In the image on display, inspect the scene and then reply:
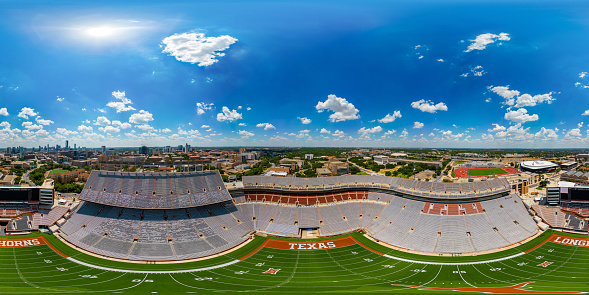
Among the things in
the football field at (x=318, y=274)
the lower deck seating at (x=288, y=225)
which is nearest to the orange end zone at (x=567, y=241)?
the football field at (x=318, y=274)

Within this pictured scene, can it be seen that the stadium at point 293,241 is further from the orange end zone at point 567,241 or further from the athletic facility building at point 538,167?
the athletic facility building at point 538,167

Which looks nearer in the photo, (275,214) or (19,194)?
(19,194)

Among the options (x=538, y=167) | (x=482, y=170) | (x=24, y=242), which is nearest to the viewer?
(x=24, y=242)

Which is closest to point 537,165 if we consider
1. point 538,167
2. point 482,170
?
point 538,167

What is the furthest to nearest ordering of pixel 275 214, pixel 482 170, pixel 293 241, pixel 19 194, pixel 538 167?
pixel 482 170, pixel 538 167, pixel 275 214, pixel 19 194, pixel 293 241

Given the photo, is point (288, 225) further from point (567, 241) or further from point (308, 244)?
point (567, 241)

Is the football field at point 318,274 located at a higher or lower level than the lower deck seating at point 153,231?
lower
